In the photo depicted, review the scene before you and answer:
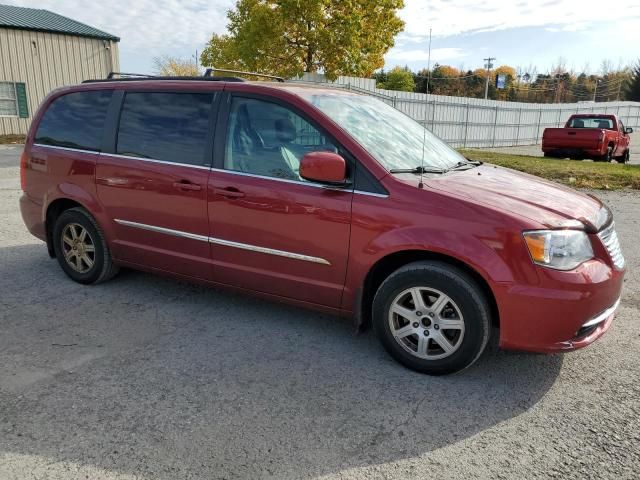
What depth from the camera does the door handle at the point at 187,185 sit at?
3.99 m

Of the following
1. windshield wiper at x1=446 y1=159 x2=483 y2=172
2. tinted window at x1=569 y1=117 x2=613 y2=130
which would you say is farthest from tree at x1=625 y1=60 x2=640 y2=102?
windshield wiper at x1=446 y1=159 x2=483 y2=172

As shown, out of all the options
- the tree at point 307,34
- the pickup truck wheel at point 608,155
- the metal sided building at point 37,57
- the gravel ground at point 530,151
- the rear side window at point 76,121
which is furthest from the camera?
the gravel ground at point 530,151

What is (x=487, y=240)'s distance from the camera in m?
3.05

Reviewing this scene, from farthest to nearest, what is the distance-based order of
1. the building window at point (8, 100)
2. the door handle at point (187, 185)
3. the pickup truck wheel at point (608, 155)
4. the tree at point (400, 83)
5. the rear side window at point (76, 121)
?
the tree at point (400, 83)
the building window at point (8, 100)
the pickup truck wheel at point (608, 155)
the rear side window at point (76, 121)
the door handle at point (187, 185)

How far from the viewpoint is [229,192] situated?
3850 mm

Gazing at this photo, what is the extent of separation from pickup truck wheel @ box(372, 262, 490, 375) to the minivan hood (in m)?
0.50

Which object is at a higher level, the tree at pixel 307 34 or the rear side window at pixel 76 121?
the tree at pixel 307 34

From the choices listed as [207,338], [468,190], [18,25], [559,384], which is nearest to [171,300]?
[207,338]

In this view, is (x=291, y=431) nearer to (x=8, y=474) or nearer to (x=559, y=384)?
(x=8, y=474)

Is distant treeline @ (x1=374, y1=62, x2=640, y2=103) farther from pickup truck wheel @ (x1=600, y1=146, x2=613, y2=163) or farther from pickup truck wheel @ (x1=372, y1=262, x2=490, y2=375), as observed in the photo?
pickup truck wheel @ (x1=372, y1=262, x2=490, y2=375)

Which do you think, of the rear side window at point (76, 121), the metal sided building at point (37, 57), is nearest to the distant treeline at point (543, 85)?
the metal sided building at point (37, 57)

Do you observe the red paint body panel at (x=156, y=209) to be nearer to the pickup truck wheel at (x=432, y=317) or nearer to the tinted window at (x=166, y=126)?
Answer: the tinted window at (x=166, y=126)

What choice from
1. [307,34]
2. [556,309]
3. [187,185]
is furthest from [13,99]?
[556,309]

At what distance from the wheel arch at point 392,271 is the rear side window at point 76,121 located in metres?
2.77
